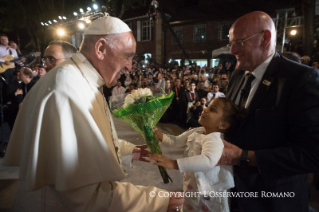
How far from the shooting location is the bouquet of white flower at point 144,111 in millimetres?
1651

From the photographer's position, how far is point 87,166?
3.63 feet

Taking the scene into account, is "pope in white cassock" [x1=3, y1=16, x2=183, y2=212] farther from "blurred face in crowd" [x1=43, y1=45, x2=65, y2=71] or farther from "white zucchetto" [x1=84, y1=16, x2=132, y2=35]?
"blurred face in crowd" [x1=43, y1=45, x2=65, y2=71]

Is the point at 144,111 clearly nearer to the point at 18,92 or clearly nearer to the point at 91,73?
the point at 91,73

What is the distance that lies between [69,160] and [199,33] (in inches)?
891

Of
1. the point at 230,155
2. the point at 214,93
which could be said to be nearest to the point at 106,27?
the point at 230,155

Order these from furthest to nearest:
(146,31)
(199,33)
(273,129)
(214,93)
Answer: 1. (146,31)
2. (199,33)
3. (214,93)
4. (273,129)

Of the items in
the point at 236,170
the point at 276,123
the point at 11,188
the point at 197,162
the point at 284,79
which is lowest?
the point at 11,188

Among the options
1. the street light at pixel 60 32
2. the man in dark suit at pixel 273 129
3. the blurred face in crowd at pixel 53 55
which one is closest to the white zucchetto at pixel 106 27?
the man in dark suit at pixel 273 129

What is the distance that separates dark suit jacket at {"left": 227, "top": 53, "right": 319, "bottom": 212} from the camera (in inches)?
55.4

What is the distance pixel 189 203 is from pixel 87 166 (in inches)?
53.6

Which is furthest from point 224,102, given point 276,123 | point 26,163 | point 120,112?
point 26,163

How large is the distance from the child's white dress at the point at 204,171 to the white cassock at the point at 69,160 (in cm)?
49

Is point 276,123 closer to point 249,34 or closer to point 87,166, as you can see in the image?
point 249,34

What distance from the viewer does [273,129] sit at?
1542mm
